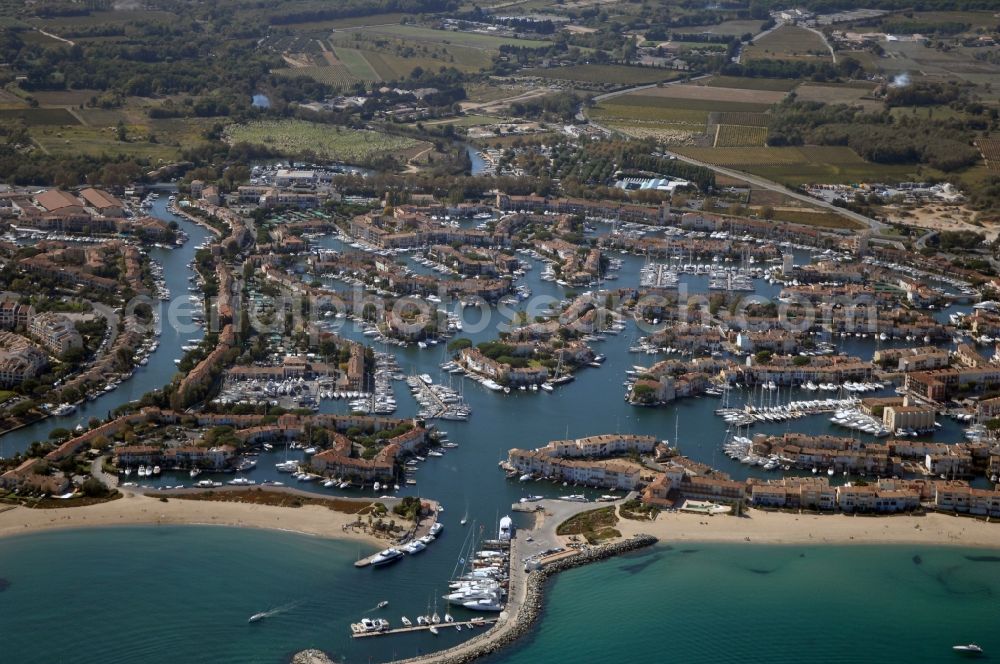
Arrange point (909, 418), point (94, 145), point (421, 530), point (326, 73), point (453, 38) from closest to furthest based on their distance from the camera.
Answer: point (421, 530)
point (909, 418)
point (94, 145)
point (326, 73)
point (453, 38)

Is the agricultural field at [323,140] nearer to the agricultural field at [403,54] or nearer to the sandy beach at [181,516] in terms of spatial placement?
the agricultural field at [403,54]

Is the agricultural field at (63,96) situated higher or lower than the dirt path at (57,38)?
lower

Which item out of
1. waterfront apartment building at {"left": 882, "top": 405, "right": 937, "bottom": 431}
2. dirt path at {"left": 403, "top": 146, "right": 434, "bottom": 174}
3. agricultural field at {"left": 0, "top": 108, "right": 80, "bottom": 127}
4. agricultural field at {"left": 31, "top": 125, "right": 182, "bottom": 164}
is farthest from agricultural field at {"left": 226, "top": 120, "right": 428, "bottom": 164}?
waterfront apartment building at {"left": 882, "top": 405, "right": 937, "bottom": 431}

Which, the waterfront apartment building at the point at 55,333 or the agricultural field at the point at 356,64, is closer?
the waterfront apartment building at the point at 55,333

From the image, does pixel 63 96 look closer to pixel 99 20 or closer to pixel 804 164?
pixel 99 20

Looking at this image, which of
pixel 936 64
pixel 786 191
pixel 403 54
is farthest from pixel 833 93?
pixel 403 54

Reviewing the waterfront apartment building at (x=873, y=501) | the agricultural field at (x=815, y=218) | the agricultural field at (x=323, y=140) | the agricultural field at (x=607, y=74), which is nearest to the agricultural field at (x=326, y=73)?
the agricultural field at (x=323, y=140)

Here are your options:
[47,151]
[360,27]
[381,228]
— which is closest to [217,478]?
[381,228]
